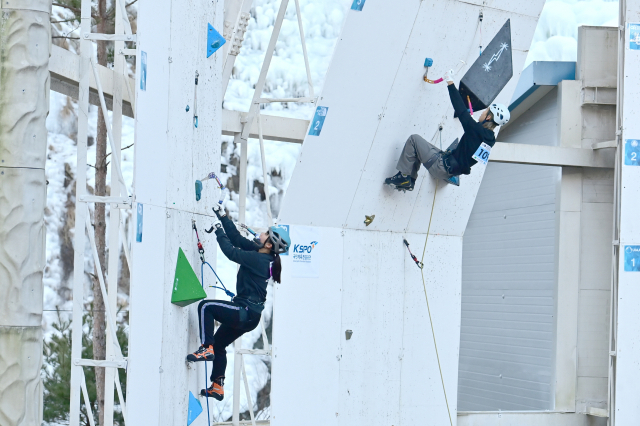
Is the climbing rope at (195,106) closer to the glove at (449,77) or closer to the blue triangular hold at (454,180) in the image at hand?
the glove at (449,77)

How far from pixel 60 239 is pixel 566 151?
12.2 m

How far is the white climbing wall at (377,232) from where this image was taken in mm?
6613

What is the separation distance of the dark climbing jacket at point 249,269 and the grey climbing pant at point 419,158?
2.12 m

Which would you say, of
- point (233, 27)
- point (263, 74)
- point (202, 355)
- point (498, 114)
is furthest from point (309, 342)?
point (233, 27)

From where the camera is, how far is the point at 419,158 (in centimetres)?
705

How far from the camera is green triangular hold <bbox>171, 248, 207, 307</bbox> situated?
4762mm

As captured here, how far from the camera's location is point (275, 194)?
19.6 metres

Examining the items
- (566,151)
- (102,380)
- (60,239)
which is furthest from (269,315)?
(566,151)

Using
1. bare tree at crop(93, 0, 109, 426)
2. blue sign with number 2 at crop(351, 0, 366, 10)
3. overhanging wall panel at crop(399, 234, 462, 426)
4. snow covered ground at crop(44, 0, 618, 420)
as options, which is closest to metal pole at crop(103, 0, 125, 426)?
blue sign with number 2 at crop(351, 0, 366, 10)

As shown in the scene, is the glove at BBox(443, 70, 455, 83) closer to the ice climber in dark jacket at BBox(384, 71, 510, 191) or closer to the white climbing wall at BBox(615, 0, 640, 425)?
the ice climber in dark jacket at BBox(384, 71, 510, 191)

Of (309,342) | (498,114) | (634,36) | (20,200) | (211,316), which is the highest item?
(634,36)

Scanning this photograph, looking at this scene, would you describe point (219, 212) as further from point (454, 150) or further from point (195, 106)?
point (454, 150)

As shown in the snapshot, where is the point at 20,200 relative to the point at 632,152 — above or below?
below

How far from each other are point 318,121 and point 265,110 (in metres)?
17.6
